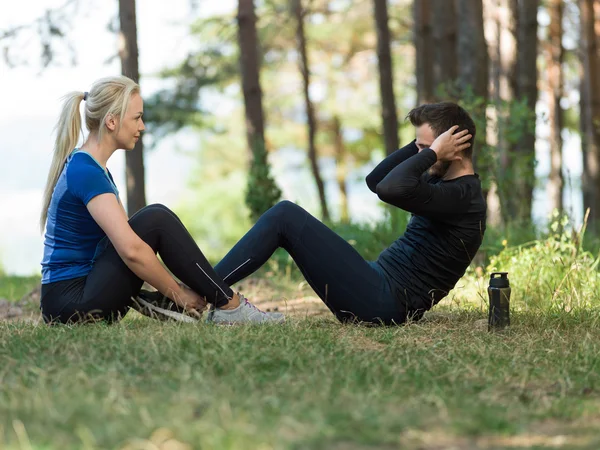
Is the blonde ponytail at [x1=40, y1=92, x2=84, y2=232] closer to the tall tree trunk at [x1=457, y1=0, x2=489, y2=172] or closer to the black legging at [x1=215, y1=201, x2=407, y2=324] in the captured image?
the black legging at [x1=215, y1=201, x2=407, y2=324]

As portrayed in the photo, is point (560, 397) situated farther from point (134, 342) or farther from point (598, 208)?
point (598, 208)

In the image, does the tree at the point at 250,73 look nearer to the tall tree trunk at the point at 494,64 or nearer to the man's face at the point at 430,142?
the tall tree trunk at the point at 494,64

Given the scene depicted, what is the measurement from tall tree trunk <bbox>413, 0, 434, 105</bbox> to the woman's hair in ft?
27.2

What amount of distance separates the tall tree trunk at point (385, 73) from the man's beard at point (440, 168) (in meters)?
8.70

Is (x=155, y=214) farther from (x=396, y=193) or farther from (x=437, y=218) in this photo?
(x=437, y=218)

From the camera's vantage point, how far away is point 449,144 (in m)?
4.34

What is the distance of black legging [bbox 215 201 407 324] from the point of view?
174 inches

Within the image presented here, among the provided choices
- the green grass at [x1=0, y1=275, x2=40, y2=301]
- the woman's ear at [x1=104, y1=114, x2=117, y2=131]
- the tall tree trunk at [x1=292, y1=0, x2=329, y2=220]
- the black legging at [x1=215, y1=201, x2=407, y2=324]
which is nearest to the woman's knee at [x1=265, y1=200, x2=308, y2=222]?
the black legging at [x1=215, y1=201, x2=407, y2=324]

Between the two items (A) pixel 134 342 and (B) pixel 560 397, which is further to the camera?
(A) pixel 134 342

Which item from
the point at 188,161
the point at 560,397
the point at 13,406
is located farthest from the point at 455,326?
the point at 188,161

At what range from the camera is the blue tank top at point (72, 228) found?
13.8 ft

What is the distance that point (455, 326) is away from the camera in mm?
4609

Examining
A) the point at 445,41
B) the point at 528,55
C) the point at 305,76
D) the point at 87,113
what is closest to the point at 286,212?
the point at 87,113

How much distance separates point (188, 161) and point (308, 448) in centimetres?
2697
